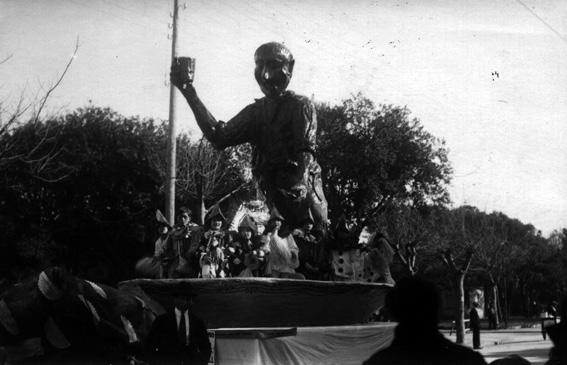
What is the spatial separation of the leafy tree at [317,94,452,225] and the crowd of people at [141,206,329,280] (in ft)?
82.3

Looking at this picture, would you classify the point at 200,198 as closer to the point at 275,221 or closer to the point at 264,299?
the point at 275,221

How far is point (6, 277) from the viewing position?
3316 centimetres

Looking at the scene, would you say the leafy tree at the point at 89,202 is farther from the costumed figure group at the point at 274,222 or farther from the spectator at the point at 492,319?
the costumed figure group at the point at 274,222

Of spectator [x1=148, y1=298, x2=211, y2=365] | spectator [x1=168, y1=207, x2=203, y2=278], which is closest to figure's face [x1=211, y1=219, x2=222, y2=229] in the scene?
spectator [x1=168, y1=207, x2=203, y2=278]

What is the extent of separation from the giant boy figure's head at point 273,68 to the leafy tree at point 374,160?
24.6 metres

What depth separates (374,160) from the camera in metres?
34.5

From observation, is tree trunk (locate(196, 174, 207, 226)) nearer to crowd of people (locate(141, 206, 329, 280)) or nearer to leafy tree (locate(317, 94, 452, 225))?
leafy tree (locate(317, 94, 452, 225))

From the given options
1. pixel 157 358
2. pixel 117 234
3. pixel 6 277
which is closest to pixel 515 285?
pixel 117 234

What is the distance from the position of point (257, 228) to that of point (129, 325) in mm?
3575

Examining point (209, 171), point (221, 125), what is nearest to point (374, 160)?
point (209, 171)

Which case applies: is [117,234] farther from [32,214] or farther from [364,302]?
[364,302]

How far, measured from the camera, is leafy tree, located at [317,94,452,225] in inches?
1351

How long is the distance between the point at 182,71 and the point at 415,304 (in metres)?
5.42

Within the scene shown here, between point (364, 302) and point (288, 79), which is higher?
point (288, 79)
